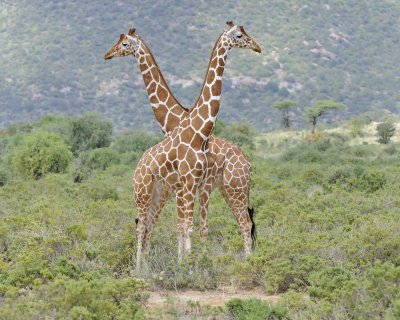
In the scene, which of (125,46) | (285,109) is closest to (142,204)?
(125,46)

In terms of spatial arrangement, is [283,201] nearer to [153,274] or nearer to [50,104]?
[153,274]

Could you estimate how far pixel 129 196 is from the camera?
1694 cm

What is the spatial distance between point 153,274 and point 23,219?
2963 mm

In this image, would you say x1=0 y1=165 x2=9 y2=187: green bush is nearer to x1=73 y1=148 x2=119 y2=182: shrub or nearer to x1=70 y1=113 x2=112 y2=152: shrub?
x1=73 y1=148 x2=119 y2=182: shrub

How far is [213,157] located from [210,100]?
0.71m

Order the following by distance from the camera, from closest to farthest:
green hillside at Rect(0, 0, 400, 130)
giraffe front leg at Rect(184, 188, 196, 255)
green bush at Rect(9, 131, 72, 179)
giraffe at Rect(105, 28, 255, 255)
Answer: giraffe front leg at Rect(184, 188, 196, 255), giraffe at Rect(105, 28, 255, 255), green bush at Rect(9, 131, 72, 179), green hillside at Rect(0, 0, 400, 130)

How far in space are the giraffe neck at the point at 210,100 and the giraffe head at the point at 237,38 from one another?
2.6 inches

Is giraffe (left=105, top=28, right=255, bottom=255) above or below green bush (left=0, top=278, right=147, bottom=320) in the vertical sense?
above

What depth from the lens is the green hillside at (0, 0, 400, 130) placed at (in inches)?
2371

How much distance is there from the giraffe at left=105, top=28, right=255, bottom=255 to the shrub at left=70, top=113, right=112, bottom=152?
23851mm

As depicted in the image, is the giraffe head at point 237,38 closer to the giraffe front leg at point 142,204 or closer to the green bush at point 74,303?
the giraffe front leg at point 142,204

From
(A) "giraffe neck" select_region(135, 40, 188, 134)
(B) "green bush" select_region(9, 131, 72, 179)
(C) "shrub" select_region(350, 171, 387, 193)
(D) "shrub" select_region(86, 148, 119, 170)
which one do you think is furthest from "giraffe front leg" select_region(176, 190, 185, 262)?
(D) "shrub" select_region(86, 148, 119, 170)

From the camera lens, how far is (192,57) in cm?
6438

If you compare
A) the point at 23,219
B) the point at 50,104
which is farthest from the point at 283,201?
the point at 50,104
